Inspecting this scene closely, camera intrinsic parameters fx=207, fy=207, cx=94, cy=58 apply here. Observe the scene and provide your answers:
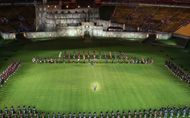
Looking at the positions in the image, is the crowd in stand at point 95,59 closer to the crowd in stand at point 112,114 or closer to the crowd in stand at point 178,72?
the crowd in stand at point 178,72

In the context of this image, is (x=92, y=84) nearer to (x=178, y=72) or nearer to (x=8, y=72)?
(x=8, y=72)

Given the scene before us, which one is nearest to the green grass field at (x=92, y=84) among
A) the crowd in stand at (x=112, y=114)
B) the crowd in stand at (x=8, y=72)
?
the crowd in stand at (x=8, y=72)

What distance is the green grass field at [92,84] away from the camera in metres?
31.5

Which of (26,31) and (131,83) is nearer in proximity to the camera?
(131,83)

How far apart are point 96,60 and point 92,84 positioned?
13436mm

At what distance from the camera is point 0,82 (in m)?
36.7

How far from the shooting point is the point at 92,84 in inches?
1507

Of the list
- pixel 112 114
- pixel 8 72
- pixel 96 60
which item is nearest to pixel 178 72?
pixel 96 60

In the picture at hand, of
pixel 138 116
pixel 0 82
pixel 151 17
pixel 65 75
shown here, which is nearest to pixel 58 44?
pixel 65 75

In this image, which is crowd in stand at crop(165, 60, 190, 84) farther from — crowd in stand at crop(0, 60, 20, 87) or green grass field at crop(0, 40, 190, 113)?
crowd in stand at crop(0, 60, 20, 87)

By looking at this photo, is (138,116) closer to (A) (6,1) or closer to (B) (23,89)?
(B) (23,89)

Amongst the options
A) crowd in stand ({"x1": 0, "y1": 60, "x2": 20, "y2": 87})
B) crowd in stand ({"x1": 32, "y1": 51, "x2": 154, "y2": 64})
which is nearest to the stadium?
crowd in stand ({"x1": 0, "y1": 60, "x2": 20, "y2": 87})

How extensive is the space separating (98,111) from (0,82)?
18.9 m

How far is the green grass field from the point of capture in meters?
31.5
